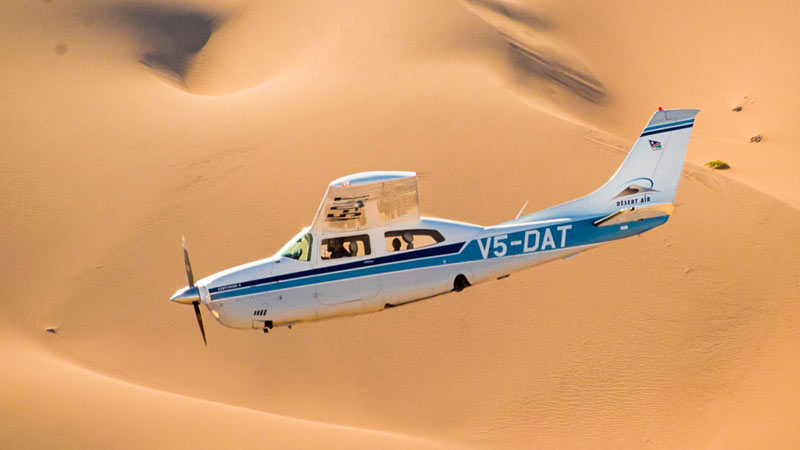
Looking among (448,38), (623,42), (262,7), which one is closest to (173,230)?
Result: (448,38)

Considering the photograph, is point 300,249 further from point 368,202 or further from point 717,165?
point 717,165

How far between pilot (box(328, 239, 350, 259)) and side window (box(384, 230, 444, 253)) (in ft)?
2.68

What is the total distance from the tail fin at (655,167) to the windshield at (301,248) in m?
6.09

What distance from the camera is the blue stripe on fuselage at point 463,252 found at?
16.4 meters

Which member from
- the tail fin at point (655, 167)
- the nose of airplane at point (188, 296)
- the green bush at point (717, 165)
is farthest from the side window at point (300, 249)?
the green bush at point (717, 165)

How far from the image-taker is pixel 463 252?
1697 cm

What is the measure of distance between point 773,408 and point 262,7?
29661 millimetres

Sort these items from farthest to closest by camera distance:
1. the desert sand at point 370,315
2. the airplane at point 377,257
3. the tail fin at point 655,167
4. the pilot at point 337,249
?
the desert sand at point 370,315, the tail fin at point 655,167, the pilot at point 337,249, the airplane at point 377,257

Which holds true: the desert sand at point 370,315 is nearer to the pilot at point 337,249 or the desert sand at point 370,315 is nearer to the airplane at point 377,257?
the airplane at point 377,257

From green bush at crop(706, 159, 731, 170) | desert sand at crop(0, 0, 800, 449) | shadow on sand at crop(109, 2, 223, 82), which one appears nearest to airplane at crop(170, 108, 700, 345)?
desert sand at crop(0, 0, 800, 449)

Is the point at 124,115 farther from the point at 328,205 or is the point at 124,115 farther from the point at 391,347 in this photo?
the point at 328,205

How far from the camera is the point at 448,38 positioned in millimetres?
36469

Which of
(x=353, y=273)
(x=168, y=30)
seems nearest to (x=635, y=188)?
(x=353, y=273)

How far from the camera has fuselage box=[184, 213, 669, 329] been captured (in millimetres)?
16344
